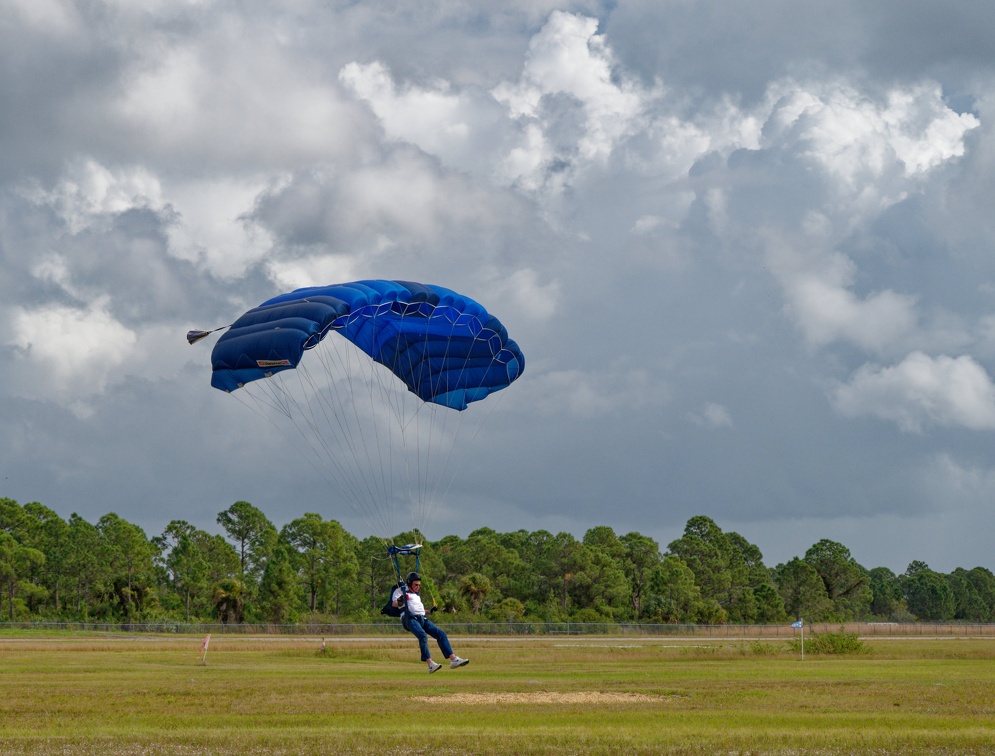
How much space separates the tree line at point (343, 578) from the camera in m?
102

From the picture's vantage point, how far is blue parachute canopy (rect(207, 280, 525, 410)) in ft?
87.0

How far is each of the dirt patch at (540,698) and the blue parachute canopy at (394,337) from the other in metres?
8.15

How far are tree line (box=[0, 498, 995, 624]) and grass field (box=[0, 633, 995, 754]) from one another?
4260 cm

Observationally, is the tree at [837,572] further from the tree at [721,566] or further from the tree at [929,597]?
the tree at [929,597]

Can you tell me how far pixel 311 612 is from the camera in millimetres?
105250

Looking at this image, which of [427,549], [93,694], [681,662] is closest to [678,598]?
[427,549]

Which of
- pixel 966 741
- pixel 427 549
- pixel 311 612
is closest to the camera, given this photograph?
pixel 966 741

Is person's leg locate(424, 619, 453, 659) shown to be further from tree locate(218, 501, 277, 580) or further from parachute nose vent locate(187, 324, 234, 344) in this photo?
tree locate(218, 501, 277, 580)

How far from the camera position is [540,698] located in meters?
32.6

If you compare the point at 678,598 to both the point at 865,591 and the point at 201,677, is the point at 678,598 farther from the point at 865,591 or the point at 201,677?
the point at 201,677

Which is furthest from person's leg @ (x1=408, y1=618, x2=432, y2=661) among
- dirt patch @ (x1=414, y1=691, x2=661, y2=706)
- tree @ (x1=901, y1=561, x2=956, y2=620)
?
tree @ (x1=901, y1=561, x2=956, y2=620)

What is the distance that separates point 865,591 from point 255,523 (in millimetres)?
74082

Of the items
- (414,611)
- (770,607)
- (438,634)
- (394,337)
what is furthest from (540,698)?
(770,607)

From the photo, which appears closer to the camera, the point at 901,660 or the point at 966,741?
the point at 966,741
